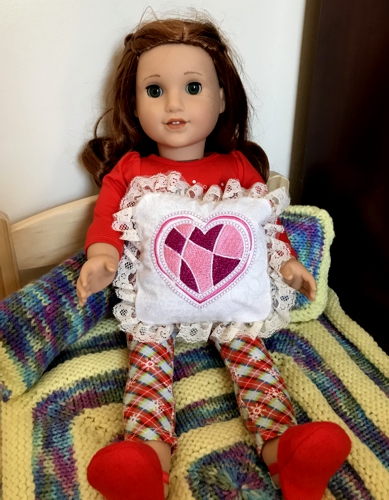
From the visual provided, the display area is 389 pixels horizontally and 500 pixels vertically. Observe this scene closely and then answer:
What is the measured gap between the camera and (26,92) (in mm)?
815

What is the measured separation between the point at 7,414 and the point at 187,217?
0.42m


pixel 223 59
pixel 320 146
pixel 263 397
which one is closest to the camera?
pixel 263 397

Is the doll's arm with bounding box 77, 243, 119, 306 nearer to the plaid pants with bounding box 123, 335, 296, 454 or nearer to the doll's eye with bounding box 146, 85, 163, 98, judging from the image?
the plaid pants with bounding box 123, 335, 296, 454

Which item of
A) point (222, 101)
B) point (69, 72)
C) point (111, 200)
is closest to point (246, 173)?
point (222, 101)

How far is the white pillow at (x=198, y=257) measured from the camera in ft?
2.34

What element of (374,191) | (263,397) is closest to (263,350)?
(263,397)

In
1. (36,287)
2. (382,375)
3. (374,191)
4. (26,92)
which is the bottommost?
(382,375)

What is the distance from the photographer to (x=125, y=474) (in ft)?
1.77

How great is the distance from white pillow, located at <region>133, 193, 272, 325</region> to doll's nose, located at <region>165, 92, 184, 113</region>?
0.46 feet

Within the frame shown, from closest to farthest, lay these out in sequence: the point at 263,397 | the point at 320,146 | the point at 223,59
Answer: the point at 263,397, the point at 223,59, the point at 320,146

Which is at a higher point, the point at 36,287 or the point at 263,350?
the point at 36,287

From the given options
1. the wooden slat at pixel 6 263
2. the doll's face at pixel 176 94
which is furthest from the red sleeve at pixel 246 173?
the wooden slat at pixel 6 263

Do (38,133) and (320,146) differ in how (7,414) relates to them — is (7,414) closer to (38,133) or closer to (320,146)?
(38,133)

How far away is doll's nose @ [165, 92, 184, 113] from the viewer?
2.41ft
